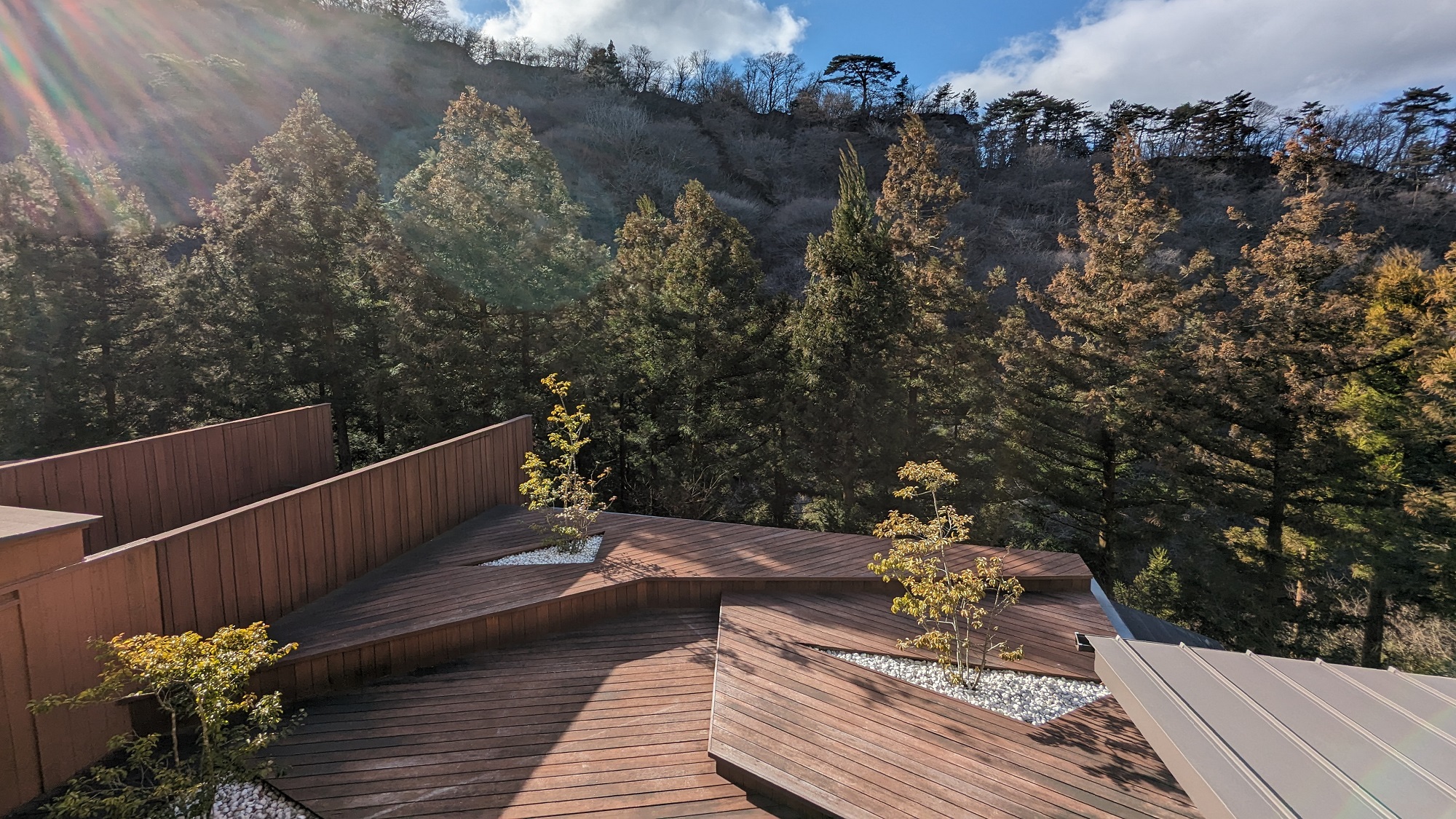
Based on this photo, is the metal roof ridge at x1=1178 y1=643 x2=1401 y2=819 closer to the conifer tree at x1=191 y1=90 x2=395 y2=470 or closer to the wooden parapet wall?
the wooden parapet wall

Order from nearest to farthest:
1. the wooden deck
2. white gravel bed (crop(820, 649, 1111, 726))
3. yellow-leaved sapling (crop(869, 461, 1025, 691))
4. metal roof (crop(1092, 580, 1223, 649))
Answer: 1. white gravel bed (crop(820, 649, 1111, 726))
2. yellow-leaved sapling (crop(869, 461, 1025, 691))
3. the wooden deck
4. metal roof (crop(1092, 580, 1223, 649))

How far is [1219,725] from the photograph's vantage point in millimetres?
2121

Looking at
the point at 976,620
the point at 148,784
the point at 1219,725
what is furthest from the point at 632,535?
the point at 1219,725

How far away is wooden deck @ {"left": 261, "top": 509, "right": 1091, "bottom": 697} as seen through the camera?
3.95m

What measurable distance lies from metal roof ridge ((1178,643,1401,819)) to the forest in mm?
7783

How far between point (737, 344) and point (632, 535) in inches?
217

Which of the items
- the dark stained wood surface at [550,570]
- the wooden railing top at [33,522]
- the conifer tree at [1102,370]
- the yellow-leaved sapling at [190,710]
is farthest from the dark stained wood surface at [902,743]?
the conifer tree at [1102,370]

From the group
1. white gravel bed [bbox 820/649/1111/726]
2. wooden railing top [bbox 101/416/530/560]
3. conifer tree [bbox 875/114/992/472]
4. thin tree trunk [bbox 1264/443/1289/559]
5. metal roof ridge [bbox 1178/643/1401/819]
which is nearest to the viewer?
metal roof ridge [bbox 1178/643/1401/819]

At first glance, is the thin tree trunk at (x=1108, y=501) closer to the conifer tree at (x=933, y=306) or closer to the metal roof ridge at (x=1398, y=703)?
the conifer tree at (x=933, y=306)

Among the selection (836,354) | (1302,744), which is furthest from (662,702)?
(836,354)

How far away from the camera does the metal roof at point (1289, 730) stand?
1.72 metres

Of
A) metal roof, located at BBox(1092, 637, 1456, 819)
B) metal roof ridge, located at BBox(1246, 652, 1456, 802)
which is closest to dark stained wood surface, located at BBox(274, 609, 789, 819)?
metal roof, located at BBox(1092, 637, 1456, 819)

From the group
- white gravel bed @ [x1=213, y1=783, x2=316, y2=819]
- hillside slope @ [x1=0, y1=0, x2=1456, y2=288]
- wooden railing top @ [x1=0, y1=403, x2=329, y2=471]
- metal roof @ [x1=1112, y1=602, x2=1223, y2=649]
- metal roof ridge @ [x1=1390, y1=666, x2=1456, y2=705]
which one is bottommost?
metal roof @ [x1=1112, y1=602, x2=1223, y2=649]

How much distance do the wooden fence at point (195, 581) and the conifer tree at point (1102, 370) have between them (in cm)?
983
